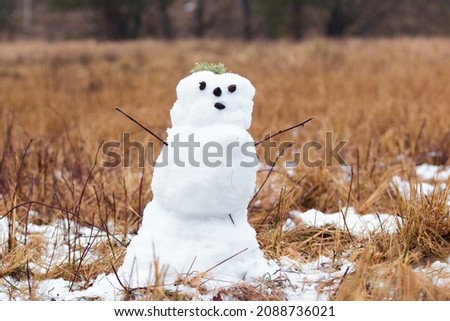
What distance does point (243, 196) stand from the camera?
70.7 inches

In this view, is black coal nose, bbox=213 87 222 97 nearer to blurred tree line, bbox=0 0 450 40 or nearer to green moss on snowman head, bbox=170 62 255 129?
green moss on snowman head, bbox=170 62 255 129

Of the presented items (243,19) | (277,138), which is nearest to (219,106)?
(277,138)

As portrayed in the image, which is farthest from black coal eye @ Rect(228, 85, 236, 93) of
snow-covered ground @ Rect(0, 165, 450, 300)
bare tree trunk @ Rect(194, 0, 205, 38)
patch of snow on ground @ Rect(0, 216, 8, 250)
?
bare tree trunk @ Rect(194, 0, 205, 38)

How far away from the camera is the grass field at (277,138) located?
2.11 m

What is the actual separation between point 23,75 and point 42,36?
1627cm

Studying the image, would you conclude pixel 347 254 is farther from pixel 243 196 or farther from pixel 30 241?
pixel 30 241

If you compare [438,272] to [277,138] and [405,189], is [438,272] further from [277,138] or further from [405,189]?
[277,138]

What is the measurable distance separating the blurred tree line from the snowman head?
53.3 feet

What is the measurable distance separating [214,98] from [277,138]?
2.93m

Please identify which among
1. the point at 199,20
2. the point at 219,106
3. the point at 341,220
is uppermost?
the point at 199,20

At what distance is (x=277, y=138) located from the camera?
466cm

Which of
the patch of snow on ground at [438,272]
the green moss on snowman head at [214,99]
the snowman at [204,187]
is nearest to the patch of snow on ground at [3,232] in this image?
the snowman at [204,187]

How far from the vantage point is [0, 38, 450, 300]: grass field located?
2113 millimetres

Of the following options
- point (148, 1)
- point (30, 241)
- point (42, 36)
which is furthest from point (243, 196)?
point (42, 36)
